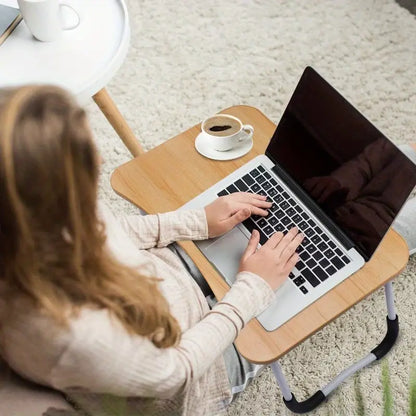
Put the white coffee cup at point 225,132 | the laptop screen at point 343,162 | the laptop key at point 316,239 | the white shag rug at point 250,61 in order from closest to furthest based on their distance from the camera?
the laptop screen at point 343,162 → the laptop key at point 316,239 → the white coffee cup at point 225,132 → the white shag rug at point 250,61

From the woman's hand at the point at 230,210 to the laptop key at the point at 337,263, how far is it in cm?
15

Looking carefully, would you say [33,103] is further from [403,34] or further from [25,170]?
[403,34]

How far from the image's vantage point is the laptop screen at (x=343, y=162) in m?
0.90

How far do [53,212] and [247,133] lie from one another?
63cm

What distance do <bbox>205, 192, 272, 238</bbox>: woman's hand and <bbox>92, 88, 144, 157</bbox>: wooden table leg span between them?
610mm

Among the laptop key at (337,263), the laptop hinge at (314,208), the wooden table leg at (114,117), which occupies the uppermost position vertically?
the laptop hinge at (314,208)

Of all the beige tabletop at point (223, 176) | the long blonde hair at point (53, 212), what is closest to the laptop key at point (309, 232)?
the beige tabletop at point (223, 176)

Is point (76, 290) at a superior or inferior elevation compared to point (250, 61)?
superior

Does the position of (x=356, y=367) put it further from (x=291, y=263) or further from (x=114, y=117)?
(x=114, y=117)

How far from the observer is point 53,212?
0.59 m

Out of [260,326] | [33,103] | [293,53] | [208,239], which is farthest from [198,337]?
[293,53]

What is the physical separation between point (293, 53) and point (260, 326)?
139 centimetres

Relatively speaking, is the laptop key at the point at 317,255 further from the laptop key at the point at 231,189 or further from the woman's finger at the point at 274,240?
the laptop key at the point at 231,189

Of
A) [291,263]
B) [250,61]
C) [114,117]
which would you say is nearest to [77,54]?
[114,117]
